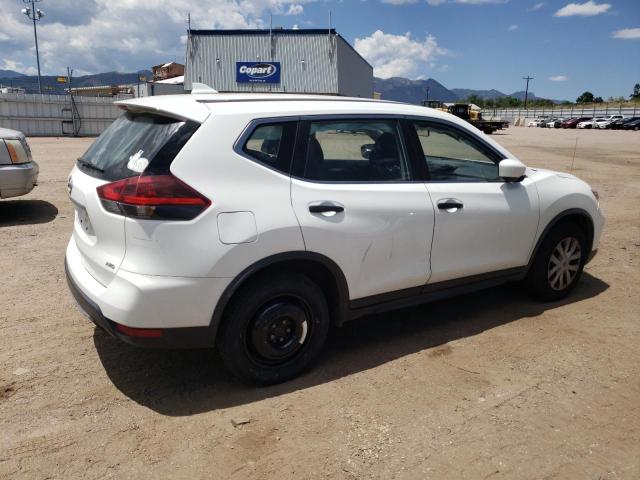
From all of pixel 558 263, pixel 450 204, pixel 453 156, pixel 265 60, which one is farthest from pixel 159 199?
pixel 265 60

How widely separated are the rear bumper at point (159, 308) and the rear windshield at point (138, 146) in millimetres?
602

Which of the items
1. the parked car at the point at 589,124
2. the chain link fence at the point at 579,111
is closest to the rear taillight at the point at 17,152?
the parked car at the point at 589,124

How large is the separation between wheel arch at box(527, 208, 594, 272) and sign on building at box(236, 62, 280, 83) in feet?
151

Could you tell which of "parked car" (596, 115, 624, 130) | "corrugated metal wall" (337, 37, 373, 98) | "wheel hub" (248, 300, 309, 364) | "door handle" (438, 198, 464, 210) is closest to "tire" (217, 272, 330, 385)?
"wheel hub" (248, 300, 309, 364)

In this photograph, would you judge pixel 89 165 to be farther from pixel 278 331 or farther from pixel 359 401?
pixel 359 401

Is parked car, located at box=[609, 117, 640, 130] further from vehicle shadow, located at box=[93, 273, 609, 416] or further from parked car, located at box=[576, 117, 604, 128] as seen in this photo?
vehicle shadow, located at box=[93, 273, 609, 416]

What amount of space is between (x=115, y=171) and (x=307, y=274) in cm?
131

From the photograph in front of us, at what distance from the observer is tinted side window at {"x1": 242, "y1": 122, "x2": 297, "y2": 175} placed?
10.2ft

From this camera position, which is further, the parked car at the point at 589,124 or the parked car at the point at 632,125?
the parked car at the point at 589,124

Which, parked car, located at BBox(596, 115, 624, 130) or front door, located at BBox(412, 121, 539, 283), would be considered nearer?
front door, located at BBox(412, 121, 539, 283)

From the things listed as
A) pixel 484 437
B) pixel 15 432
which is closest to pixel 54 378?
pixel 15 432

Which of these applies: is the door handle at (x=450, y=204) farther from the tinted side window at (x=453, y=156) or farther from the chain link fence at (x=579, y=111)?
the chain link fence at (x=579, y=111)

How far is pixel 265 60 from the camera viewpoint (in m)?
47.9

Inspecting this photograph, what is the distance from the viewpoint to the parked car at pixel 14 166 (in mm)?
7031
